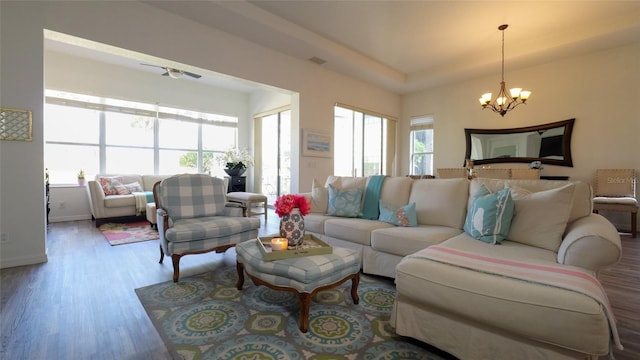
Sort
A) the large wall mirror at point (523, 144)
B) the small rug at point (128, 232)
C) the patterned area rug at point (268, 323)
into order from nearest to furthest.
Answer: the patterned area rug at point (268, 323) < the small rug at point (128, 232) < the large wall mirror at point (523, 144)

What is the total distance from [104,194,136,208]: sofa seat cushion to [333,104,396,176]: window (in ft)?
12.5

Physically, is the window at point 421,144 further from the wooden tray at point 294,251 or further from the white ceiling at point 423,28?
the wooden tray at point 294,251

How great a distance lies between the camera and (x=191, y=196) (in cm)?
295

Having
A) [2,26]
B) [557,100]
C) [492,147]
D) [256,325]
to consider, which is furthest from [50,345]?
[557,100]

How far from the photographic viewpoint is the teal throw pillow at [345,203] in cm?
302

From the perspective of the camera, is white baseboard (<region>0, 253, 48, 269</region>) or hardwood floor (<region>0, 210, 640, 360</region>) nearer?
hardwood floor (<region>0, 210, 640, 360</region>)

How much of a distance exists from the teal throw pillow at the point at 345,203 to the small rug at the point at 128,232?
258cm

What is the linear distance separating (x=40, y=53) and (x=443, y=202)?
4.18 metres

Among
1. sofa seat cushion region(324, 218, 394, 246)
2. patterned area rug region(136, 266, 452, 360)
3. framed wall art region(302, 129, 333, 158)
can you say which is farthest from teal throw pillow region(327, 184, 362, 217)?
Result: framed wall art region(302, 129, 333, 158)

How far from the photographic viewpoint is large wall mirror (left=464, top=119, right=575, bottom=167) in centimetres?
477

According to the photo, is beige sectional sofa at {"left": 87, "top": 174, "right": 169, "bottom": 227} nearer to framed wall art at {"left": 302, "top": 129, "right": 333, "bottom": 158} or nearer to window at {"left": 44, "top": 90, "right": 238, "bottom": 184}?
window at {"left": 44, "top": 90, "right": 238, "bottom": 184}

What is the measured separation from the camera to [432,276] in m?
1.42

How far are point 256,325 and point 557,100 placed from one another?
600 centimetres

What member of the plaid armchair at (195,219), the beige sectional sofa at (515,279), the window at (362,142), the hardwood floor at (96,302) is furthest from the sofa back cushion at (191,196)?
the window at (362,142)
